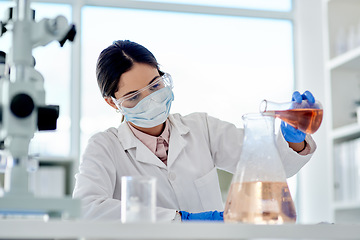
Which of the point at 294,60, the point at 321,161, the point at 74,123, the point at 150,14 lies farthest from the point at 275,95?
the point at 74,123

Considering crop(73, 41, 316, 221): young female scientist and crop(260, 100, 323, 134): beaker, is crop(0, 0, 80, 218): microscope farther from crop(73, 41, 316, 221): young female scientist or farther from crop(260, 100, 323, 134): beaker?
crop(73, 41, 316, 221): young female scientist

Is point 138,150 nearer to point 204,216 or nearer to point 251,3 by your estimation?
point 204,216

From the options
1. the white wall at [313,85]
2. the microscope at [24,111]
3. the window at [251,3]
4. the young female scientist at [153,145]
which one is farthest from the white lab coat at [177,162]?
the window at [251,3]

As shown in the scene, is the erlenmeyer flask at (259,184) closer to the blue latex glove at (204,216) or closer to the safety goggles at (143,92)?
the blue latex glove at (204,216)

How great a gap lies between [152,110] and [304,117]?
735 millimetres

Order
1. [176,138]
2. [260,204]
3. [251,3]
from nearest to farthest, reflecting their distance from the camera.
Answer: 1. [260,204]
2. [176,138]
3. [251,3]

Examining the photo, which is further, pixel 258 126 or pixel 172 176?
pixel 172 176

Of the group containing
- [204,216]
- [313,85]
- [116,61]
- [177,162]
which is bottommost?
[204,216]

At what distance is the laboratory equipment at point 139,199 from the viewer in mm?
907

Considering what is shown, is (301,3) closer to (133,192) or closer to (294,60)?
(294,60)

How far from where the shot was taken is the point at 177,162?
179 cm

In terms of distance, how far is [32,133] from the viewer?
0.83 metres

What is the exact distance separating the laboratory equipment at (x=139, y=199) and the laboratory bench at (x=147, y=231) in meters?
0.16

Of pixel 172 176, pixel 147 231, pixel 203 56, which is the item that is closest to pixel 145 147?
pixel 172 176
